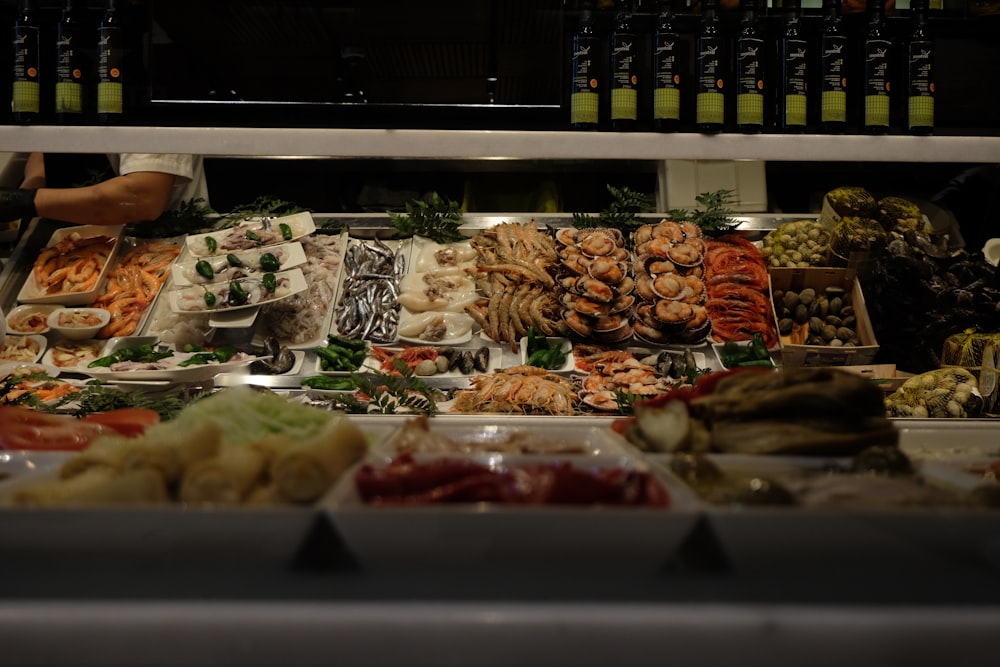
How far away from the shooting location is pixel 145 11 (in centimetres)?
362

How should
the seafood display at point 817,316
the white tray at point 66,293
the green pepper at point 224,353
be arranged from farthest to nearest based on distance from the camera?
1. the white tray at point 66,293
2. the seafood display at point 817,316
3. the green pepper at point 224,353

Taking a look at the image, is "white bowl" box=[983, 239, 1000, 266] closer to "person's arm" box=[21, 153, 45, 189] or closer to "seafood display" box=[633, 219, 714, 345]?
"seafood display" box=[633, 219, 714, 345]

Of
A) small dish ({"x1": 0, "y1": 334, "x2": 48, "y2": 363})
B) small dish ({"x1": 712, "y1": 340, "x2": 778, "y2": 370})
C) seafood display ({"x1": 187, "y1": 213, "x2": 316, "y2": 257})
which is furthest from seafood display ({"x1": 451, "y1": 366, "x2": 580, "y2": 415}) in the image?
small dish ({"x1": 0, "y1": 334, "x2": 48, "y2": 363})

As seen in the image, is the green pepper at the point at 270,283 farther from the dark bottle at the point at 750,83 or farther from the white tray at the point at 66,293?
the dark bottle at the point at 750,83

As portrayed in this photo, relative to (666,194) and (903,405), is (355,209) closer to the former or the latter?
(666,194)

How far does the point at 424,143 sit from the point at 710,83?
49.2 inches

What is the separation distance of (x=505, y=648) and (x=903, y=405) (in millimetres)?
2815

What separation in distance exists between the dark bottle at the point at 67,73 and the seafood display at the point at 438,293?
1.81 m

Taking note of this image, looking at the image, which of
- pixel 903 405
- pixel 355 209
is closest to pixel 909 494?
pixel 903 405

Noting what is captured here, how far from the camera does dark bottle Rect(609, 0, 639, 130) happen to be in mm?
3328

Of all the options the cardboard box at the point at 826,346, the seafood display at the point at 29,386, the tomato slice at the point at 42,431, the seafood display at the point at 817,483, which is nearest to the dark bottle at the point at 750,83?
the cardboard box at the point at 826,346

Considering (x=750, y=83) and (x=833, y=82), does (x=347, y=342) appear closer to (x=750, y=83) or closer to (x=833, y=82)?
(x=750, y=83)

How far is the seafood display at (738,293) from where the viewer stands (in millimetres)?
4184

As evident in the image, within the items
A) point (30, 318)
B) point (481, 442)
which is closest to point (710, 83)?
point (481, 442)
